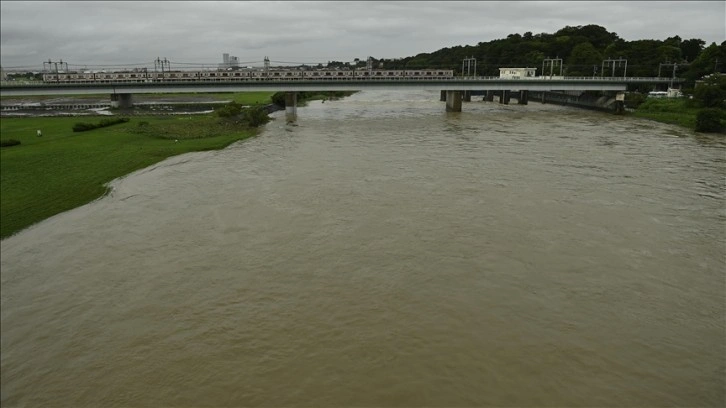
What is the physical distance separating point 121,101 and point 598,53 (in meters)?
80.5

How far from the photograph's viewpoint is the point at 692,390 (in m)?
9.04

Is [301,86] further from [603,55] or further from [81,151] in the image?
[603,55]

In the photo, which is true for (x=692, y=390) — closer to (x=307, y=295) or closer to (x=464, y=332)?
(x=464, y=332)

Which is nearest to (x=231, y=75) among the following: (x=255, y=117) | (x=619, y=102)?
(x=255, y=117)

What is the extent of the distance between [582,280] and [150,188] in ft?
59.8

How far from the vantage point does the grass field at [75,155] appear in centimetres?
1758

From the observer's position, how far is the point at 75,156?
25688 millimetres

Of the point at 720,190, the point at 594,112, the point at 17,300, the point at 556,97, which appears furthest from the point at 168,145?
the point at 556,97

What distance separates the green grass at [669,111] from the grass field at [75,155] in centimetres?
3896

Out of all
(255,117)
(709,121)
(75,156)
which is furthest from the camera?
(255,117)

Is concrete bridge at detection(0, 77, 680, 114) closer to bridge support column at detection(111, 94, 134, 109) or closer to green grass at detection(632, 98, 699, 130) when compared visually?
bridge support column at detection(111, 94, 134, 109)

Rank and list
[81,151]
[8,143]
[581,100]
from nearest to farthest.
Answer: [8,143], [81,151], [581,100]

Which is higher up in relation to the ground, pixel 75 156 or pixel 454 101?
pixel 454 101

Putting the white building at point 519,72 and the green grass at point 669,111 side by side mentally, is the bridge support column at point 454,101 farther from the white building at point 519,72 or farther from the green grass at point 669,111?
the white building at point 519,72
